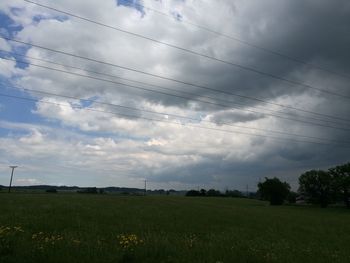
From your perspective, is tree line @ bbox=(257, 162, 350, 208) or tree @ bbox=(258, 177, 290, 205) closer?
tree line @ bbox=(257, 162, 350, 208)

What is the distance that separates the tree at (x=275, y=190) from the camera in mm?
155500

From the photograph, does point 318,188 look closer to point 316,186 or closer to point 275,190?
point 316,186

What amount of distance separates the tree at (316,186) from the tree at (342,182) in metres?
2.99

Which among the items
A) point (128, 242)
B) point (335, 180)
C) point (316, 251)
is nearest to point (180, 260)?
point (128, 242)

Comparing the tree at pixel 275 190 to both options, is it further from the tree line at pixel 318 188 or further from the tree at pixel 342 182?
the tree at pixel 342 182

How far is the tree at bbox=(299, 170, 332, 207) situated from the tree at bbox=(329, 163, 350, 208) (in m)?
2.99

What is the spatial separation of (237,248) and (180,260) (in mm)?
4542

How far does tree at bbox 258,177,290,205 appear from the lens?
510ft

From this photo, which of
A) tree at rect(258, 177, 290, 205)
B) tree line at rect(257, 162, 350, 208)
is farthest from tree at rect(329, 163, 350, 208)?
tree at rect(258, 177, 290, 205)

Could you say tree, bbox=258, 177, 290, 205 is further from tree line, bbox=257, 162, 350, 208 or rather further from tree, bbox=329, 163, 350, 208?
tree, bbox=329, 163, 350, 208

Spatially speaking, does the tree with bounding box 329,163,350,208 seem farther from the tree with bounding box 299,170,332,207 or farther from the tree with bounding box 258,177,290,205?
the tree with bounding box 258,177,290,205

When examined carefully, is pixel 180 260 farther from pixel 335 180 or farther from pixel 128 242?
pixel 335 180

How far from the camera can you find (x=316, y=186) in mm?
150000

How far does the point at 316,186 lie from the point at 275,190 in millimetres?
14061
